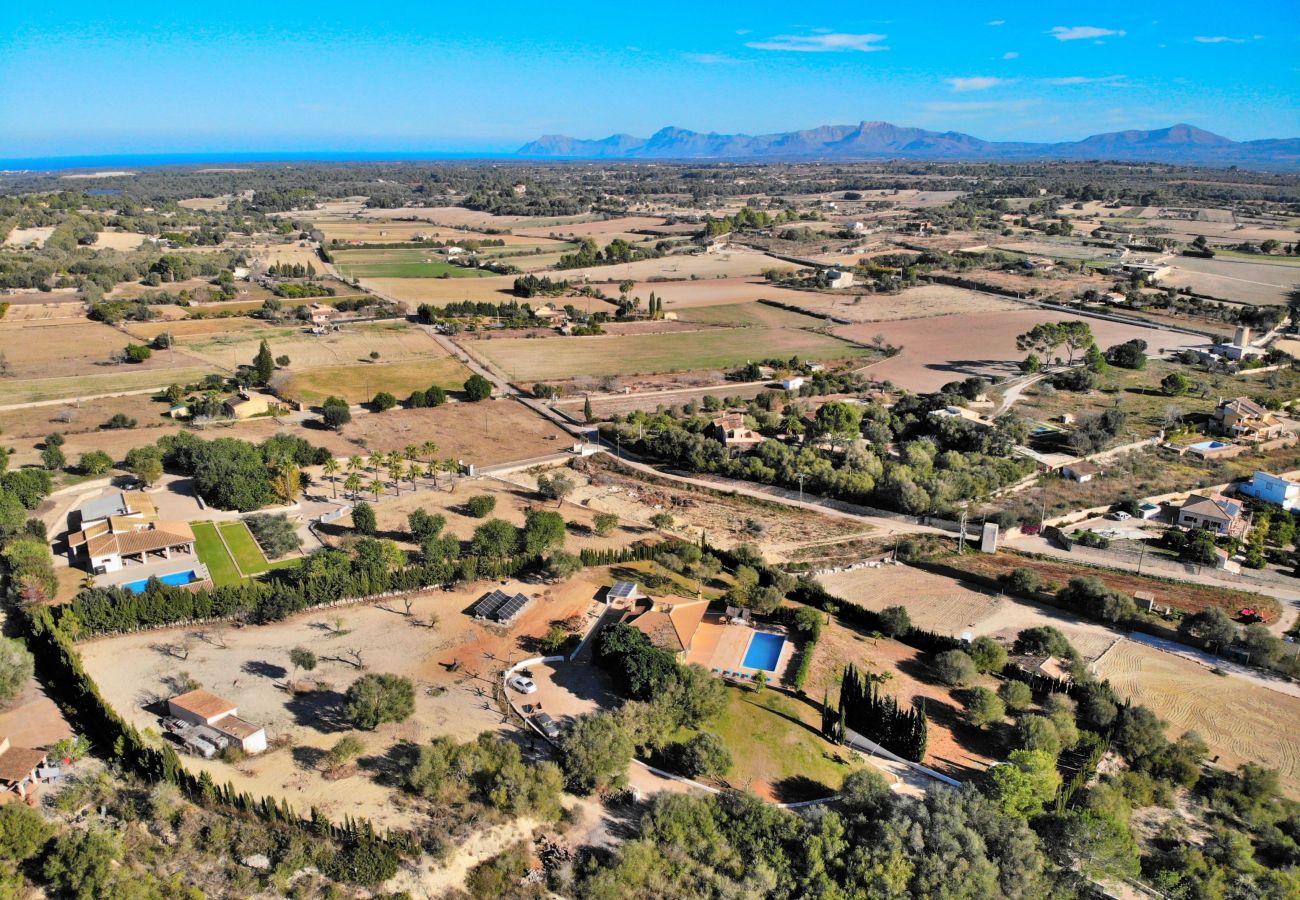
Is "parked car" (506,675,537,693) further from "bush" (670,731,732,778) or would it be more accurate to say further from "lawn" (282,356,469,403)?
"lawn" (282,356,469,403)

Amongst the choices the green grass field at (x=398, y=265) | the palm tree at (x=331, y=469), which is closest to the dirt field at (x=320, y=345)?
the palm tree at (x=331, y=469)

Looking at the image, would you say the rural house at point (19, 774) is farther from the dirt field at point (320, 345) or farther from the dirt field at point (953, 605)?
the dirt field at point (320, 345)

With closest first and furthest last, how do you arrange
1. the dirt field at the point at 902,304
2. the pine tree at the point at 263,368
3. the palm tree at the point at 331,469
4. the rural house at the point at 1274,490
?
the rural house at the point at 1274,490 → the palm tree at the point at 331,469 → the pine tree at the point at 263,368 → the dirt field at the point at 902,304

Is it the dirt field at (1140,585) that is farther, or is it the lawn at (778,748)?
the dirt field at (1140,585)

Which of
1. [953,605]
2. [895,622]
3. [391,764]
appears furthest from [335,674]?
[953,605]

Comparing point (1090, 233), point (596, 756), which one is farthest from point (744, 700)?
point (1090, 233)

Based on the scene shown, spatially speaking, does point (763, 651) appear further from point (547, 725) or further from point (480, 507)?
point (480, 507)

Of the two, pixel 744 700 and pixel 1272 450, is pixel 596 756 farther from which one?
pixel 1272 450
